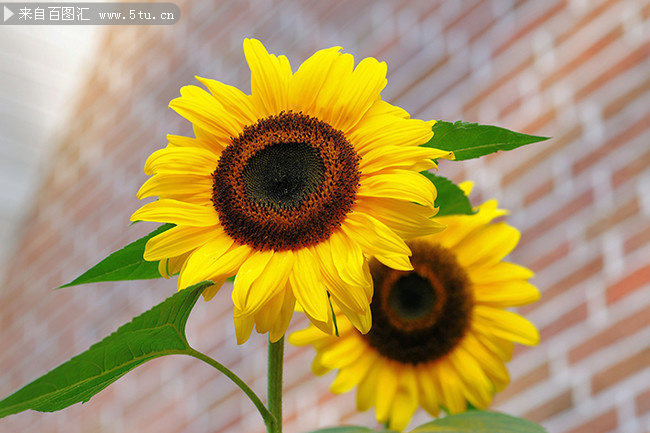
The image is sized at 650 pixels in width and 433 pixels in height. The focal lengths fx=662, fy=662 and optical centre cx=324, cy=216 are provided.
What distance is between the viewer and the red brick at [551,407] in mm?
883

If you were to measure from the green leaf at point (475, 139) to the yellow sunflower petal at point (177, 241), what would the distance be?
11 cm

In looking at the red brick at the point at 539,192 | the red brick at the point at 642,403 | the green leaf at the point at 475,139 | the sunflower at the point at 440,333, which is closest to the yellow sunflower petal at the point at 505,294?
the sunflower at the point at 440,333

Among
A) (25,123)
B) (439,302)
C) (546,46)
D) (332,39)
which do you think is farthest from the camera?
(25,123)

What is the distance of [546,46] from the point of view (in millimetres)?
1046

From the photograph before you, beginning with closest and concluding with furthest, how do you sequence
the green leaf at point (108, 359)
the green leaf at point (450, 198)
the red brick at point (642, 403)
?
the green leaf at point (108, 359)
the green leaf at point (450, 198)
the red brick at point (642, 403)

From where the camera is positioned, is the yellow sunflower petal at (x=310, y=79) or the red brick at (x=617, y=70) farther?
the red brick at (x=617, y=70)

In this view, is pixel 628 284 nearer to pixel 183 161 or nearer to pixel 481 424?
pixel 481 424

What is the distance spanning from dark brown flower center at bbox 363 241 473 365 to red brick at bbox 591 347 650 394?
1.69ft

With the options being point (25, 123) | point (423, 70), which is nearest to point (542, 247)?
point (423, 70)

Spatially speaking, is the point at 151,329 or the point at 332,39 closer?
the point at 151,329

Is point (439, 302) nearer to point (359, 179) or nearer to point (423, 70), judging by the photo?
point (359, 179)

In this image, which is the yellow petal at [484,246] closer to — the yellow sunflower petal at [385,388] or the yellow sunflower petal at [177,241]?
the yellow sunflower petal at [385,388]

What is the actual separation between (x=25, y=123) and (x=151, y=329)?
2.16 metres

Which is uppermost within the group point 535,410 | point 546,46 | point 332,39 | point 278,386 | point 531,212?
point 332,39
